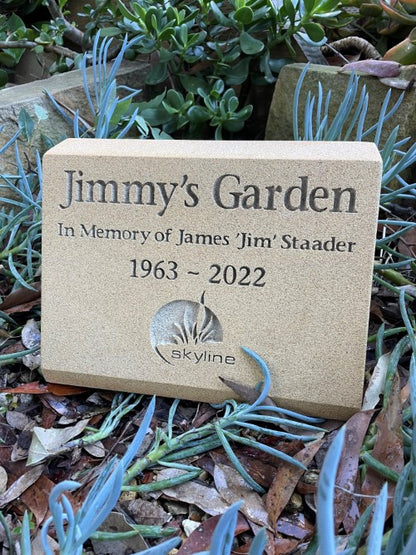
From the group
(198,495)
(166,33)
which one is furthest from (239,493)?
(166,33)

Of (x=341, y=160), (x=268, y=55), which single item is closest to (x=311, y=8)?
(x=268, y=55)

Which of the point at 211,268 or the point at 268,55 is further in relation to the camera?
the point at 268,55

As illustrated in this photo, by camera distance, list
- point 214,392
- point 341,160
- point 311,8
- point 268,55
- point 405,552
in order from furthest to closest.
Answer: point 268,55 → point 311,8 → point 214,392 → point 341,160 → point 405,552

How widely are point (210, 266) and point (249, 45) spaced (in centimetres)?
90

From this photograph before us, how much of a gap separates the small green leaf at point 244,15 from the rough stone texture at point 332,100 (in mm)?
169

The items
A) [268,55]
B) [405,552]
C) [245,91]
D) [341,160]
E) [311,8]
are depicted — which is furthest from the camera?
[245,91]

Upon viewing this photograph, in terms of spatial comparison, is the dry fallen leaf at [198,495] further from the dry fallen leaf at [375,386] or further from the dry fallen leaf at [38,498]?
the dry fallen leaf at [375,386]

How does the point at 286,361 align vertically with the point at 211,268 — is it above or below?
below

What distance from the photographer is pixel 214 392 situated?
2.99ft

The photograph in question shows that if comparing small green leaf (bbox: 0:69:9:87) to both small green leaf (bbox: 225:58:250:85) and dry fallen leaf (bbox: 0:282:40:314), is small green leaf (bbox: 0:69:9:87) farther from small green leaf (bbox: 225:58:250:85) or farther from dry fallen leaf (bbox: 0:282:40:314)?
dry fallen leaf (bbox: 0:282:40:314)

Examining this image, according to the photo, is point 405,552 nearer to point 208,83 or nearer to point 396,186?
point 396,186

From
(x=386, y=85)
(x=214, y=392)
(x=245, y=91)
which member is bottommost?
(x=214, y=392)

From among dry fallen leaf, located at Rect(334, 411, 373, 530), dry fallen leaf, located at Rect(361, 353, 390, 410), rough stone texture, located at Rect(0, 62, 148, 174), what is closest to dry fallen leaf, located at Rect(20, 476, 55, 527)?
dry fallen leaf, located at Rect(334, 411, 373, 530)

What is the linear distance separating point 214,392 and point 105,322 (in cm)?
21
